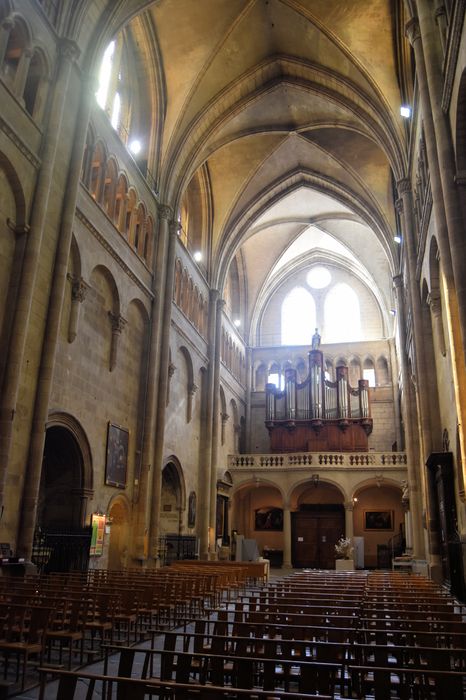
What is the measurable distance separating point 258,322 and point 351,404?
918cm

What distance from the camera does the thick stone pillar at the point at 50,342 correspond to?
12555 mm

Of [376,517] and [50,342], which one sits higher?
[50,342]

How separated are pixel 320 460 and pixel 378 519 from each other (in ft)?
17.7

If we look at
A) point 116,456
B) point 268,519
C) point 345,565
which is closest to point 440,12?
point 116,456

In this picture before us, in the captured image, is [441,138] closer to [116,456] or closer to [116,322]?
[116,322]

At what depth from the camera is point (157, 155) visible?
2317 centimetres

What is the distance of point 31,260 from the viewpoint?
13094 millimetres

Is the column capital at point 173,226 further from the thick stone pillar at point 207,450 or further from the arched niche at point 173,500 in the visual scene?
the arched niche at point 173,500

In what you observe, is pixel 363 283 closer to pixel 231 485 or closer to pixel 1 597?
pixel 231 485

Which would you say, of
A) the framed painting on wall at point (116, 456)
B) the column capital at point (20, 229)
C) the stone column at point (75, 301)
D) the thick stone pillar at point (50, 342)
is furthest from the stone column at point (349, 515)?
the column capital at point (20, 229)

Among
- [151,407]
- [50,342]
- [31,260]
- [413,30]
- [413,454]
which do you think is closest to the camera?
[31,260]

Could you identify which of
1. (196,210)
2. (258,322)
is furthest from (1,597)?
(258,322)

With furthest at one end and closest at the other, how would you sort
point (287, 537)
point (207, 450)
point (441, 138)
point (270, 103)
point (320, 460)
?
point (320, 460) → point (287, 537) → point (207, 450) → point (270, 103) → point (441, 138)

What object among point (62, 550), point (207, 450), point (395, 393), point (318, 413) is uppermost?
point (395, 393)
